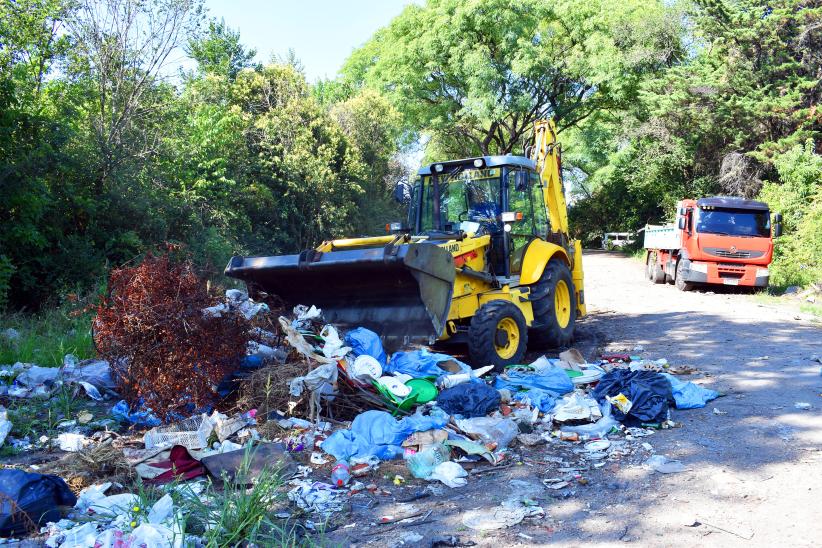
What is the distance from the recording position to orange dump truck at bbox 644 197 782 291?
53.7 ft

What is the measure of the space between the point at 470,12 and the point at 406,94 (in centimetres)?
439

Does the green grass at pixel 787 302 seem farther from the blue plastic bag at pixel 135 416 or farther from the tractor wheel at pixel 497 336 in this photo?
the blue plastic bag at pixel 135 416

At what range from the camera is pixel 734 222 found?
16922 mm

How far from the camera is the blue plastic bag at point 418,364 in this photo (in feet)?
21.3

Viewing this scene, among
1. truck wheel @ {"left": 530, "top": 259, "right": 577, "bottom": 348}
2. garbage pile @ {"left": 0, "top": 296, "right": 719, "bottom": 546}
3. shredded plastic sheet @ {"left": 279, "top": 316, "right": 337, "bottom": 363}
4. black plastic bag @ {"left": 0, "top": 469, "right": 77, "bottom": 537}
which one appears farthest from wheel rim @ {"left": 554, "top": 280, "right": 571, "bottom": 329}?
black plastic bag @ {"left": 0, "top": 469, "right": 77, "bottom": 537}

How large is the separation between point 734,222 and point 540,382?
1252 centimetres

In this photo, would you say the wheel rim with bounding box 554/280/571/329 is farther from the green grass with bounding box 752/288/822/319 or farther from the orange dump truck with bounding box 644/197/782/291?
the orange dump truck with bounding box 644/197/782/291

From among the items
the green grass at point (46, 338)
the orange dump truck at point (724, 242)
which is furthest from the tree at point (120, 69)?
the orange dump truck at point (724, 242)

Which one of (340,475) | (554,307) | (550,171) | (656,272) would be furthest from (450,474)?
(656,272)

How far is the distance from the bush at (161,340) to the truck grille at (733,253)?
13.9 meters

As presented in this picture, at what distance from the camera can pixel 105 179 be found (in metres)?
12.0

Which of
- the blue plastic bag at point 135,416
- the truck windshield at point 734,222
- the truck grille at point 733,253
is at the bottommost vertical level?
the blue plastic bag at point 135,416

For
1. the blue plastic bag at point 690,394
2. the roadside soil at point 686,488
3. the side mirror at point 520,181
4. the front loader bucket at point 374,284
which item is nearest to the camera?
the roadside soil at point 686,488

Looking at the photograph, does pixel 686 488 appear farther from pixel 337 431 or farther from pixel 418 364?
pixel 418 364
